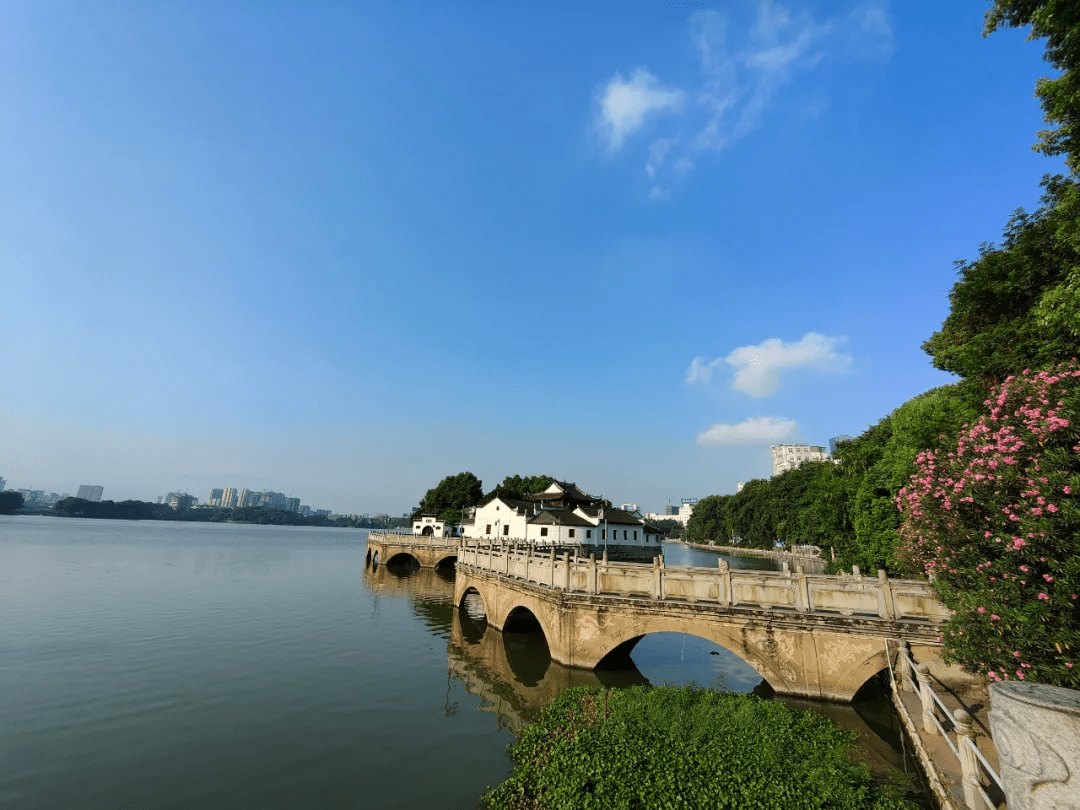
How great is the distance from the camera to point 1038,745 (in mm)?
4770

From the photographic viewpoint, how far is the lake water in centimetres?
1158

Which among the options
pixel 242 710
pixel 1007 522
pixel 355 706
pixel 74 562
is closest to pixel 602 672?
pixel 355 706

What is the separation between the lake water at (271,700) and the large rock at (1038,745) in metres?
8.57

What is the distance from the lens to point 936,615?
550 inches

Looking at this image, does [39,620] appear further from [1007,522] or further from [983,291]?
[983,291]

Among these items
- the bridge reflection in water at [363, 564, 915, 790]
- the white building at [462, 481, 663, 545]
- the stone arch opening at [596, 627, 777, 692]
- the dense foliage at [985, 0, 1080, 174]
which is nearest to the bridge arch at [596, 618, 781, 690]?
the stone arch opening at [596, 627, 777, 692]

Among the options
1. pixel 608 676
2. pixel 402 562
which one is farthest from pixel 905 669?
pixel 402 562

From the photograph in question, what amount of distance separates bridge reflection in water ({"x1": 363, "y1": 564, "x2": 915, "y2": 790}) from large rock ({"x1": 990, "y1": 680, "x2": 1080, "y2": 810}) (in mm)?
7696

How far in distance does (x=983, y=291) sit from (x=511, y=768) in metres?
21.8

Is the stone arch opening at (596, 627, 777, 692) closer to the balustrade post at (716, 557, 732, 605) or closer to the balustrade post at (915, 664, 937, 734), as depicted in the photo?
the balustrade post at (716, 557, 732, 605)

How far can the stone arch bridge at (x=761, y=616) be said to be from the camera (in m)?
14.1

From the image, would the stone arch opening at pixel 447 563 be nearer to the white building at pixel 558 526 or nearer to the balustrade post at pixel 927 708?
the white building at pixel 558 526

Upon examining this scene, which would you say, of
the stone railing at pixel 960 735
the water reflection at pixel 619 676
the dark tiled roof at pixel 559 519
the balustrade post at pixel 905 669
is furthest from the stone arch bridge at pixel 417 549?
the stone railing at pixel 960 735

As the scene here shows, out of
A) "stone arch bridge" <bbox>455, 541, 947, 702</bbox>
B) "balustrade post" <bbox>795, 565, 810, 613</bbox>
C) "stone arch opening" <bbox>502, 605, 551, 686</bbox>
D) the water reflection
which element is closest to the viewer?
the water reflection
